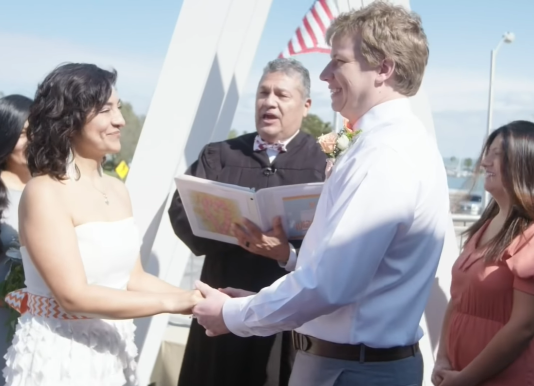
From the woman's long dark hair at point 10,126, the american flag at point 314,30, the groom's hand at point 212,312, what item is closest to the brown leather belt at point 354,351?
the groom's hand at point 212,312

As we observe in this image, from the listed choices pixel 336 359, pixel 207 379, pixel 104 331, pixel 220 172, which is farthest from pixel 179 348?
pixel 336 359

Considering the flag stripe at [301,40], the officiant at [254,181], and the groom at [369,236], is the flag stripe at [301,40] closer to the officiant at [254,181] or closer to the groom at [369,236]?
the officiant at [254,181]

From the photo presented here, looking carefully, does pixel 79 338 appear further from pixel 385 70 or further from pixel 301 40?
pixel 301 40

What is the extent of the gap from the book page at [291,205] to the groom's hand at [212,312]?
1.99 ft

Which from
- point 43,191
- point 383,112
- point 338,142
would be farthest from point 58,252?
point 383,112

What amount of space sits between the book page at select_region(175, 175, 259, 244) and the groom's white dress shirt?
84cm

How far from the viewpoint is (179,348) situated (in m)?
5.48

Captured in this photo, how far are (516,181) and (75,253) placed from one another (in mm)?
2061

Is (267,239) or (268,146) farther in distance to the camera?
(268,146)

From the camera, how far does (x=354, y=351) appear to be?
224 cm

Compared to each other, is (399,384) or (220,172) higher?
(220,172)

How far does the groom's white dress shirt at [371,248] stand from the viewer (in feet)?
6.93

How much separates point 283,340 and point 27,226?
166 cm

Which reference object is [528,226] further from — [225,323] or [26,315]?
[26,315]
